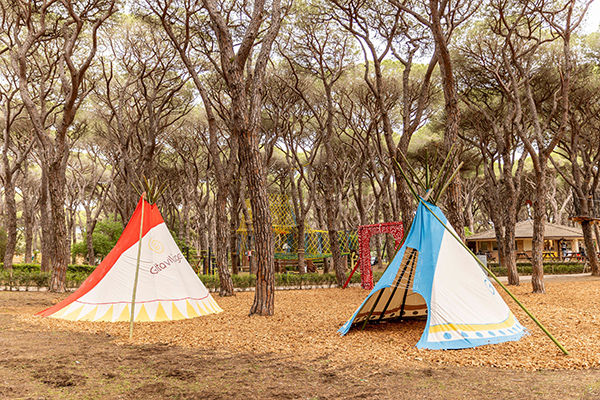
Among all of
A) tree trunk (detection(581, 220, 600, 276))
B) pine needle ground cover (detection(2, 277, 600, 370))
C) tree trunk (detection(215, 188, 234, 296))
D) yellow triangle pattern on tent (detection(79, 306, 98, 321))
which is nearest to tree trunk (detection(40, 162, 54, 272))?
pine needle ground cover (detection(2, 277, 600, 370))

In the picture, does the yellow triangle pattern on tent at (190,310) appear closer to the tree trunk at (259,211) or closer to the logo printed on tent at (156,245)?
the logo printed on tent at (156,245)

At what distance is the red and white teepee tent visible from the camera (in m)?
7.26

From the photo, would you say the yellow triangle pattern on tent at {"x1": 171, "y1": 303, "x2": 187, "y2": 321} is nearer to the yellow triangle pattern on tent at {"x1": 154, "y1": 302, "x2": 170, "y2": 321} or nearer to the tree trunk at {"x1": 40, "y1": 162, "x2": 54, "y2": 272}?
the yellow triangle pattern on tent at {"x1": 154, "y1": 302, "x2": 170, "y2": 321}

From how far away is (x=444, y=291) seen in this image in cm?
525

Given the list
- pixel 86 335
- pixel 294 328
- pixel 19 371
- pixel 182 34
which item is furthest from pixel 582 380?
pixel 182 34

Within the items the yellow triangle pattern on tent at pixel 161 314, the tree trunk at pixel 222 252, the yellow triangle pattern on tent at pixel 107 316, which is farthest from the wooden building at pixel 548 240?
the yellow triangle pattern on tent at pixel 107 316

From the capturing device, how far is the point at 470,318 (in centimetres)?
509

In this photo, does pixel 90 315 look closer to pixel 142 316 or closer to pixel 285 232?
pixel 142 316

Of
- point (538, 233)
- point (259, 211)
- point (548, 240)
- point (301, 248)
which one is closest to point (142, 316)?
point (259, 211)

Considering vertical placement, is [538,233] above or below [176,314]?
above

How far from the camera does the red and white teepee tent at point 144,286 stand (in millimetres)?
7262

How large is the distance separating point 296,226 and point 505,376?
15.1 m

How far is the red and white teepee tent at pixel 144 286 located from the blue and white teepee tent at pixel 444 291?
3.28 meters

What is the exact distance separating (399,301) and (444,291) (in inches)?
54.2
